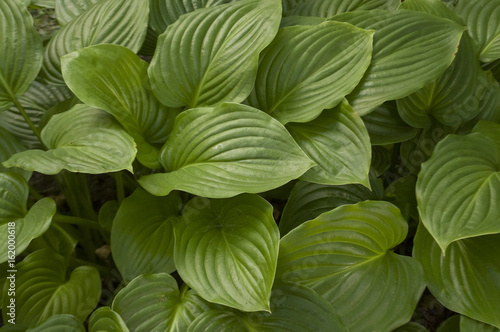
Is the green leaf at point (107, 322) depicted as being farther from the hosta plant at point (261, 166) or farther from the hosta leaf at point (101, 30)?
the hosta leaf at point (101, 30)

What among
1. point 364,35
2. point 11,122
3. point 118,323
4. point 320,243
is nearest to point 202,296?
point 118,323

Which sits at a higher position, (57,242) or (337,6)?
(337,6)

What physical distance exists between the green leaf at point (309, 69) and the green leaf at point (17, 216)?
25.5 inches

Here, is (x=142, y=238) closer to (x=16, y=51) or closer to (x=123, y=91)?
(x=123, y=91)

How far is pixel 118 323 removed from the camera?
111 centimetres

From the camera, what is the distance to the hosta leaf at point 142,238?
4.08ft

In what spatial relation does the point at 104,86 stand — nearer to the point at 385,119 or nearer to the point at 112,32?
the point at 112,32

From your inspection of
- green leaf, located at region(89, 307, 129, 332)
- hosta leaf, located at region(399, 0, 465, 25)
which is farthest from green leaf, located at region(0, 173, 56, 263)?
hosta leaf, located at region(399, 0, 465, 25)

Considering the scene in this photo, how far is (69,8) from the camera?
1.61 meters

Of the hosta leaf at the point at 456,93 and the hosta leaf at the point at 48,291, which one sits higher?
the hosta leaf at the point at 456,93

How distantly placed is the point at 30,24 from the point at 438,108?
49.3 inches

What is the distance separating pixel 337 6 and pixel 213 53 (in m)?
0.52

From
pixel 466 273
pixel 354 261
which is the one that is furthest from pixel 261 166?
pixel 466 273

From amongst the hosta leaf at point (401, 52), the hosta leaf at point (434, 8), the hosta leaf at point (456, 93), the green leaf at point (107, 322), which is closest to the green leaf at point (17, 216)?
the green leaf at point (107, 322)
